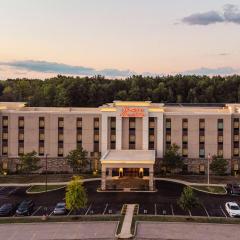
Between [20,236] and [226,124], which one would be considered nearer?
[20,236]

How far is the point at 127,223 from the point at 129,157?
2908 cm

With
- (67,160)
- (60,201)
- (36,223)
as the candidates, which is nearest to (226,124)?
(67,160)

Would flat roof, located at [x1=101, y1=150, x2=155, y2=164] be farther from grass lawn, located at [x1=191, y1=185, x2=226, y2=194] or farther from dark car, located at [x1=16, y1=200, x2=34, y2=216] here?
dark car, located at [x1=16, y1=200, x2=34, y2=216]

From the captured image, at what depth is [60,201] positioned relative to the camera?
71125 millimetres

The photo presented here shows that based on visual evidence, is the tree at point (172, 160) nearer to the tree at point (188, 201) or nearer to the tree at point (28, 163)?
the tree at point (28, 163)

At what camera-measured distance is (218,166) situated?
89.6 meters

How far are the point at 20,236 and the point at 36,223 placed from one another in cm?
517

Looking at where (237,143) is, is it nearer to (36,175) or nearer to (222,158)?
(222,158)

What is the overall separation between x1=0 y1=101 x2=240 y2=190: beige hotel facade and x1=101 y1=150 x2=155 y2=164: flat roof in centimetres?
44

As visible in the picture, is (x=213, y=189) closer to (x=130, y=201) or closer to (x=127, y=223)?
(x=130, y=201)

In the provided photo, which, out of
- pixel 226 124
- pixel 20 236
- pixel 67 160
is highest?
pixel 226 124

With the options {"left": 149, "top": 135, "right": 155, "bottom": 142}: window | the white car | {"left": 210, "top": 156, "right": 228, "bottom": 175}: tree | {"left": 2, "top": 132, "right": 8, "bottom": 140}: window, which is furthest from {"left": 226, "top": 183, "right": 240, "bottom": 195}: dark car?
{"left": 2, "top": 132, "right": 8, "bottom": 140}: window

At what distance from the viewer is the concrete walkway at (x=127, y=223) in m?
52.4

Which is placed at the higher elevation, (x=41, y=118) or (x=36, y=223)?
(x=41, y=118)
